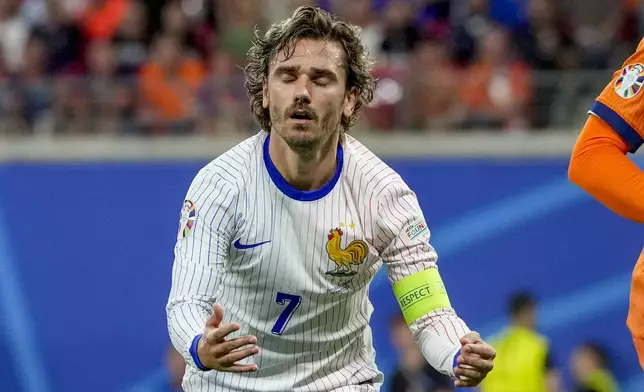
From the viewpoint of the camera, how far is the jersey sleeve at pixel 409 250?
14.8 ft

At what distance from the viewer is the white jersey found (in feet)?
14.8

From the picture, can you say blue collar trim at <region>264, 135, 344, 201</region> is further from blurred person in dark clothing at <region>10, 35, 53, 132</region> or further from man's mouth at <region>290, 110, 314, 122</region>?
blurred person in dark clothing at <region>10, 35, 53, 132</region>

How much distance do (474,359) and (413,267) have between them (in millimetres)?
597

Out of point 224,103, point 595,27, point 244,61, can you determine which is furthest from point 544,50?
point 224,103

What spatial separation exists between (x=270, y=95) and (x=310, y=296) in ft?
2.42

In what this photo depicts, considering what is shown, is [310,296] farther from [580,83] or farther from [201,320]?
[580,83]

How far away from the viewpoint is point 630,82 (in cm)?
429

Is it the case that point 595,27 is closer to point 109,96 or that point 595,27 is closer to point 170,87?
point 170,87

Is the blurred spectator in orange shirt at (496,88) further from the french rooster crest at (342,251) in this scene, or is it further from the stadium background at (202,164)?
the french rooster crest at (342,251)

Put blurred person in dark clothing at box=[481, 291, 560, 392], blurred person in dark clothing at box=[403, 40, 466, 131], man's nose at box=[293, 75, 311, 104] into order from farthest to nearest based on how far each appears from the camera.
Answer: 1. blurred person in dark clothing at box=[403, 40, 466, 131]
2. blurred person in dark clothing at box=[481, 291, 560, 392]
3. man's nose at box=[293, 75, 311, 104]

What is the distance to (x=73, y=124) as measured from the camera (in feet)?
35.8

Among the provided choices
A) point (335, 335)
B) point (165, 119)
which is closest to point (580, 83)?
point (165, 119)

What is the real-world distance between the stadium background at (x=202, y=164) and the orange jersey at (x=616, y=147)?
6355 mm

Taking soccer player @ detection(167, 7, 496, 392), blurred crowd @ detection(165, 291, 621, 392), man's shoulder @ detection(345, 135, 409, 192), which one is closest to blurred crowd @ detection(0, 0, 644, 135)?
blurred crowd @ detection(165, 291, 621, 392)
